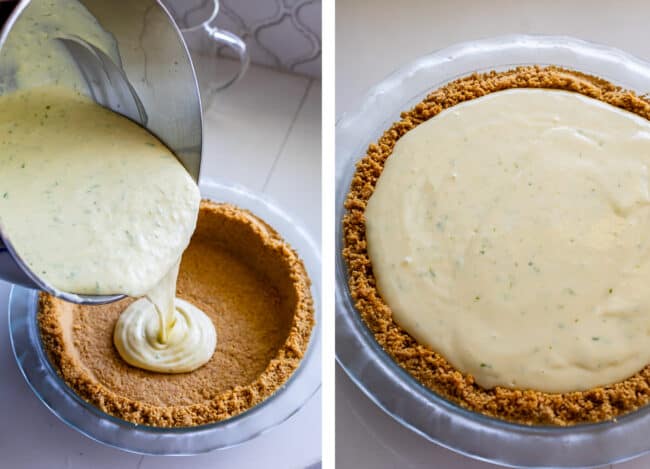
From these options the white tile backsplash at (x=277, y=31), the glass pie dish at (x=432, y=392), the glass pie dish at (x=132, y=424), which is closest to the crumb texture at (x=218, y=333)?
the glass pie dish at (x=132, y=424)

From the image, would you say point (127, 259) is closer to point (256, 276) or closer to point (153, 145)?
Result: point (153, 145)

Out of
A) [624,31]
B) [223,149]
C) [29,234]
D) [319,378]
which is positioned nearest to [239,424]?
[319,378]

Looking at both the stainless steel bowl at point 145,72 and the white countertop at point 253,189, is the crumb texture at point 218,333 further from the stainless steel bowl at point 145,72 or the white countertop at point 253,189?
the stainless steel bowl at point 145,72

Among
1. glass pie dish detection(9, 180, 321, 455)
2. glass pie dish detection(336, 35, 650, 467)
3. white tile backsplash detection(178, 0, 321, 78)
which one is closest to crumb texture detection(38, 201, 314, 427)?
glass pie dish detection(9, 180, 321, 455)

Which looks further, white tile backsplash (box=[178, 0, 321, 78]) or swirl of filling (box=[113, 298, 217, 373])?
white tile backsplash (box=[178, 0, 321, 78])

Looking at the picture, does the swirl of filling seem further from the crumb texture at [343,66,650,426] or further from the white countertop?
the crumb texture at [343,66,650,426]

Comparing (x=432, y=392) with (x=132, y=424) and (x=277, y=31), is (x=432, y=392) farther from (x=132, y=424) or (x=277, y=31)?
(x=277, y=31)
